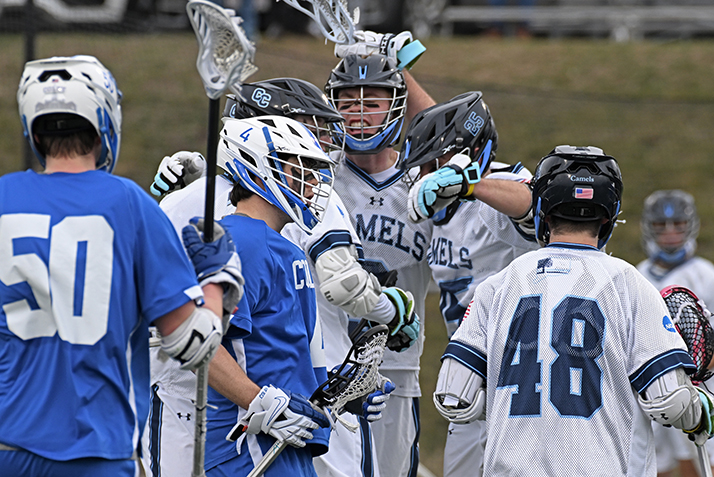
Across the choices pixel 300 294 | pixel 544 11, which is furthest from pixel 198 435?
pixel 544 11

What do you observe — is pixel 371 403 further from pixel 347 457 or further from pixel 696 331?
pixel 696 331

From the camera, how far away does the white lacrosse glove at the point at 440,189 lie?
12.7ft

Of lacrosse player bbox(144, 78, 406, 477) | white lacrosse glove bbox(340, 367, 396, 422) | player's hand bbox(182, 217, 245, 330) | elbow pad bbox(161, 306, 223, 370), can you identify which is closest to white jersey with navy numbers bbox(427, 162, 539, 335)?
lacrosse player bbox(144, 78, 406, 477)

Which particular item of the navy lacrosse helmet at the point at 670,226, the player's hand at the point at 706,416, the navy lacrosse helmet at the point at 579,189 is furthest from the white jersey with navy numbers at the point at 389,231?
A: the navy lacrosse helmet at the point at 670,226

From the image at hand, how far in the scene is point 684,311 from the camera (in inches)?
145

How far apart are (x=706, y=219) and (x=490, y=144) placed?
1031 centimetres

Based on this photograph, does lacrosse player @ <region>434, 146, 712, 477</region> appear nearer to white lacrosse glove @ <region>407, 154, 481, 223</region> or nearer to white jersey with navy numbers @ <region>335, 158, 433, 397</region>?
white lacrosse glove @ <region>407, 154, 481, 223</region>

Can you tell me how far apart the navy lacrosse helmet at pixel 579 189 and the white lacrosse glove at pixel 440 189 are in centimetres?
44

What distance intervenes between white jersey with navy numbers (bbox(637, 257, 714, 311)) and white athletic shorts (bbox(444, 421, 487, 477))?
3255 mm

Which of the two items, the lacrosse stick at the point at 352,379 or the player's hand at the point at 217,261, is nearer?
the player's hand at the point at 217,261

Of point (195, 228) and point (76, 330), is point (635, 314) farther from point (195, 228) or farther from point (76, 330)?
point (76, 330)

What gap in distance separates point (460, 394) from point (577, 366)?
44cm

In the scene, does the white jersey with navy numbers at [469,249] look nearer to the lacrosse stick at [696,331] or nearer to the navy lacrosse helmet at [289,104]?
the navy lacrosse helmet at [289,104]

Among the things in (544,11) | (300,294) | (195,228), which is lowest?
(300,294)
